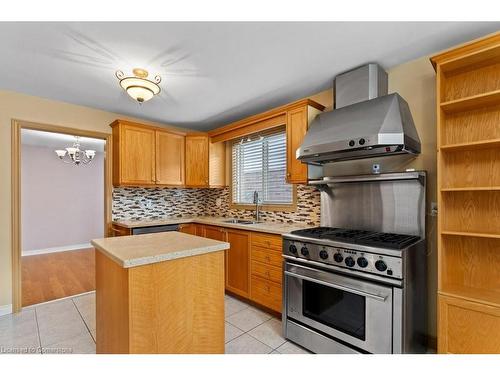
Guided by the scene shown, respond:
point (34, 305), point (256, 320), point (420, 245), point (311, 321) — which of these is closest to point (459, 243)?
point (420, 245)

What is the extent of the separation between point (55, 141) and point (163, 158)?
118 inches

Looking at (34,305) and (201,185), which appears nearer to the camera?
(34,305)

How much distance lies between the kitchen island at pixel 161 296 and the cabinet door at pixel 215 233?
1517 mm

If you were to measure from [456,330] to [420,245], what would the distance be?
567 mm

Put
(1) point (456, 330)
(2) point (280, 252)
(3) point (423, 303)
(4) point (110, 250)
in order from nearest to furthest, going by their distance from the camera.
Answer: (4) point (110, 250)
(1) point (456, 330)
(3) point (423, 303)
(2) point (280, 252)

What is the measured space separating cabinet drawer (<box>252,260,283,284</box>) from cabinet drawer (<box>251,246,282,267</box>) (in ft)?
0.13

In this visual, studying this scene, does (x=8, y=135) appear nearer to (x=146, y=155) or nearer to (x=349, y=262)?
(x=146, y=155)

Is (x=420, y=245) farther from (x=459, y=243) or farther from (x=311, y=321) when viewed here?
(x=311, y=321)

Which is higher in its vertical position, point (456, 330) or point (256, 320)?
point (456, 330)

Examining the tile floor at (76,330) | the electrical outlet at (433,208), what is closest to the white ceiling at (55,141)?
the tile floor at (76,330)

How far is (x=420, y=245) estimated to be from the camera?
192 cm

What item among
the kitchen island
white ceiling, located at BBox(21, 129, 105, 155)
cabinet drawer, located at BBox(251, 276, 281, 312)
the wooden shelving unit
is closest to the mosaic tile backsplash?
cabinet drawer, located at BBox(251, 276, 281, 312)
